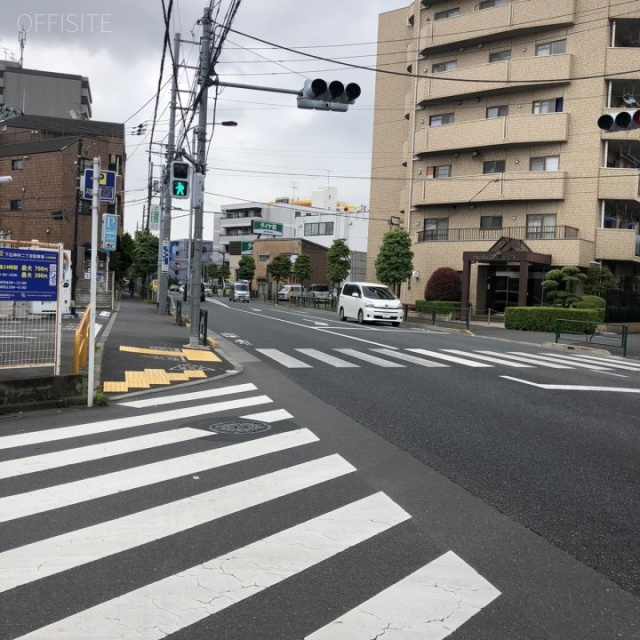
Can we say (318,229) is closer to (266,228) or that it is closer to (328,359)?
(266,228)

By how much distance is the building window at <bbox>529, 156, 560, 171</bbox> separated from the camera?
35438mm

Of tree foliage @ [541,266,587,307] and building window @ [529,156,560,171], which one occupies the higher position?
building window @ [529,156,560,171]

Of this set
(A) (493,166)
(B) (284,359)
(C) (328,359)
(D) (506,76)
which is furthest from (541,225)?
(B) (284,359)

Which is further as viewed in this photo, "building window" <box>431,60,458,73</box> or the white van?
"building window" <box>431,60,458,73</box>

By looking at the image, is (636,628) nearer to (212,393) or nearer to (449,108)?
(212,393)

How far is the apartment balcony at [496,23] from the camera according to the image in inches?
1355

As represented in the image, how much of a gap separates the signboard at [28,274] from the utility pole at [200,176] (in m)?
6.59

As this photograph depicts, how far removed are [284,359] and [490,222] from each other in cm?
2649

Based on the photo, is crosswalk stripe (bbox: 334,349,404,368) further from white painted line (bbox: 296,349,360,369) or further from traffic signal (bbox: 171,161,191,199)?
traffic signal (bbox: 171,161,191,199)

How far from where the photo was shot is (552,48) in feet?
116

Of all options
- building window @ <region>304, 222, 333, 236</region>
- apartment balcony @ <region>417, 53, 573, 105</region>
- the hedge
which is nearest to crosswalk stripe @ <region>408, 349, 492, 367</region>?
the hedge

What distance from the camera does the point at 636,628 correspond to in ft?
10.4

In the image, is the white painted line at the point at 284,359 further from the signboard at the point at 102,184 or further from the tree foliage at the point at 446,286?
the tree foliage at the point at 446,286

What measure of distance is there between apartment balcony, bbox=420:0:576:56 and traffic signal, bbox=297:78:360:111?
90.8ft
